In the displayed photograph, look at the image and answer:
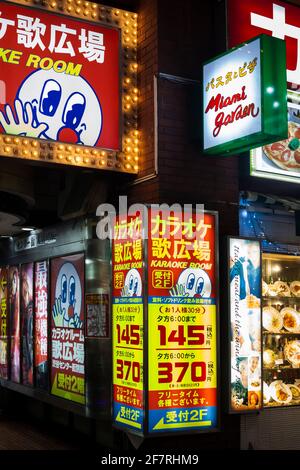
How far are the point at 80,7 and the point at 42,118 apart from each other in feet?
5.43

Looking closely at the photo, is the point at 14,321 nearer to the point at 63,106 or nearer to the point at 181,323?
the point at 181,323

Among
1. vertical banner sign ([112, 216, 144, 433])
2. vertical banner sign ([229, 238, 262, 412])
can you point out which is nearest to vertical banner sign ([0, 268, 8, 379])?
vertical banner sign ([112, 216, 144, 433])

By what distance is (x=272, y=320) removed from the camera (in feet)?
30.6

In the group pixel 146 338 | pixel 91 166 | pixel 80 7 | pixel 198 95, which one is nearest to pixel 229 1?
pixel 198 95

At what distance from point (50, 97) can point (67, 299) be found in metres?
3.19

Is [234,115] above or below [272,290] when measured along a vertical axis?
above

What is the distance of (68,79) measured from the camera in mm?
8086

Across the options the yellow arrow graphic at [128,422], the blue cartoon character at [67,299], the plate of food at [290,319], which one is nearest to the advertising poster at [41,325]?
the blue cartoon character at [67,299]

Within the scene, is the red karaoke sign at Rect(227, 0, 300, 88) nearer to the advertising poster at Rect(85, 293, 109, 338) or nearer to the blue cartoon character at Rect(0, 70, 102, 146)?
the blue cartoon character at Rect(0, 70, 102, 146)

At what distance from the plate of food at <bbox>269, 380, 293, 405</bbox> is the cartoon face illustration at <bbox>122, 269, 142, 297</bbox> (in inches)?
111

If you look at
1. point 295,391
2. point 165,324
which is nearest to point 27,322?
point 165,324

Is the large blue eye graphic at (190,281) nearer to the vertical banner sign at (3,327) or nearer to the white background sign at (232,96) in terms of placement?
the white background sign at (232,96)

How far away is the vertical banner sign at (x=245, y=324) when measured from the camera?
806 cm

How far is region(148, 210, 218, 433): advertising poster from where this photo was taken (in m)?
7.51
